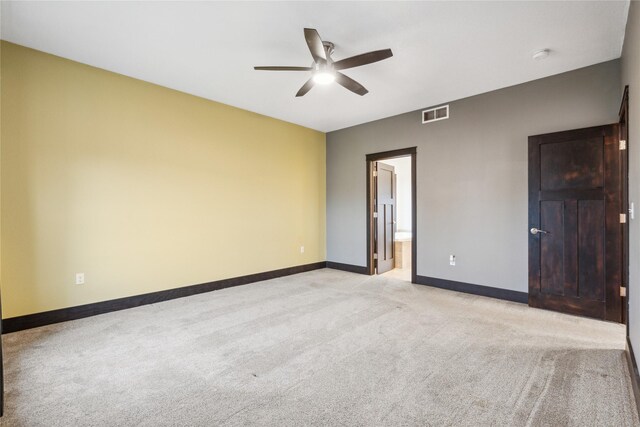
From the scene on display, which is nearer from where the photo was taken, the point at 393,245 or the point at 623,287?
the point at 623,287

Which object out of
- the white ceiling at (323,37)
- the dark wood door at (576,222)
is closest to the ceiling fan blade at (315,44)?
the white ceiling at (323,37)

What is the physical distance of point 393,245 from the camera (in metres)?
6.36

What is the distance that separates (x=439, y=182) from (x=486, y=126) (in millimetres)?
987

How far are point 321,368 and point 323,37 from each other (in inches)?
114

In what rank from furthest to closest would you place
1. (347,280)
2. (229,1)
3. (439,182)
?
(347,280) < (439,182) < (229,1)

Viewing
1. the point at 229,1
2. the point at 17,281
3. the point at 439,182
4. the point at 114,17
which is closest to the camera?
the point at 229,1

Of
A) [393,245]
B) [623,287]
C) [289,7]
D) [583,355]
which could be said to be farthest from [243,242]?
[623,287]

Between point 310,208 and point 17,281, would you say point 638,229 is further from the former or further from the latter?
point 17,281

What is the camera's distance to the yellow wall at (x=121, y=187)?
3131 millimetres

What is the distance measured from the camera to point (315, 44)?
2.57 m

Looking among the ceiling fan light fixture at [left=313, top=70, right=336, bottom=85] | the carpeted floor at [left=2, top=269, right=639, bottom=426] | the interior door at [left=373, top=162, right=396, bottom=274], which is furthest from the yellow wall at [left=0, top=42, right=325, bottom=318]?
the ceiling fan light fixture at [left=313, top=70, right=336, bottom=85]

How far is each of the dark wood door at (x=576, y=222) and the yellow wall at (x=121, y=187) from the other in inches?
152

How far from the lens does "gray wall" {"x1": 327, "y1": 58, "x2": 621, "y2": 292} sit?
11.7ft

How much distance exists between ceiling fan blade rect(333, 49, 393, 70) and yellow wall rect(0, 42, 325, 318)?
2.51 meters
